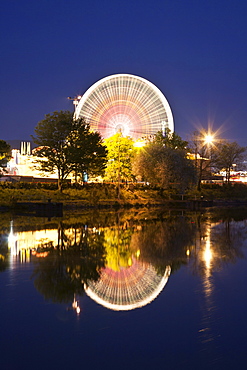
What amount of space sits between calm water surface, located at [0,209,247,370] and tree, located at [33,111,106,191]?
32562mm

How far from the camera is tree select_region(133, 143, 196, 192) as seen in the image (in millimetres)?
56844

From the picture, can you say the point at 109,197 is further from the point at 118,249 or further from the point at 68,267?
the point at 68,267

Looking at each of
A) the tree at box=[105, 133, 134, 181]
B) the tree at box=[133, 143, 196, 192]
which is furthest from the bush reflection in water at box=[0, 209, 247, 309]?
the tree at box=[105, 133, 134, 181]

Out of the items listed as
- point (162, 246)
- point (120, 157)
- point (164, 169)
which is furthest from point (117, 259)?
point (120, 157)

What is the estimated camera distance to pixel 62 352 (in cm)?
559

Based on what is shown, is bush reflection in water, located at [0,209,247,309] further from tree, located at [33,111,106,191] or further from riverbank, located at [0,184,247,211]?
tree, located at [33,111,106,191]

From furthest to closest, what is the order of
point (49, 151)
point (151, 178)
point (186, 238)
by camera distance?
point (151, 178)
point (49, 151)
point (186, 238)

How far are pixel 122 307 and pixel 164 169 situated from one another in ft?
162

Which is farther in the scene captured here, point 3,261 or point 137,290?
point 3,261

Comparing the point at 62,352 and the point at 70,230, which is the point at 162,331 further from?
the point at 70,230

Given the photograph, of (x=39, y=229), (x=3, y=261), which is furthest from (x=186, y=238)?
(x=3, y=261)

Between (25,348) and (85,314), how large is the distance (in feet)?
5.21

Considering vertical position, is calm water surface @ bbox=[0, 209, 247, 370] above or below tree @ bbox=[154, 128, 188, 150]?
below

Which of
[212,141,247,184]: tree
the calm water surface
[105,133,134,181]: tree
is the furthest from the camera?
[212,141,247,184]: tree
